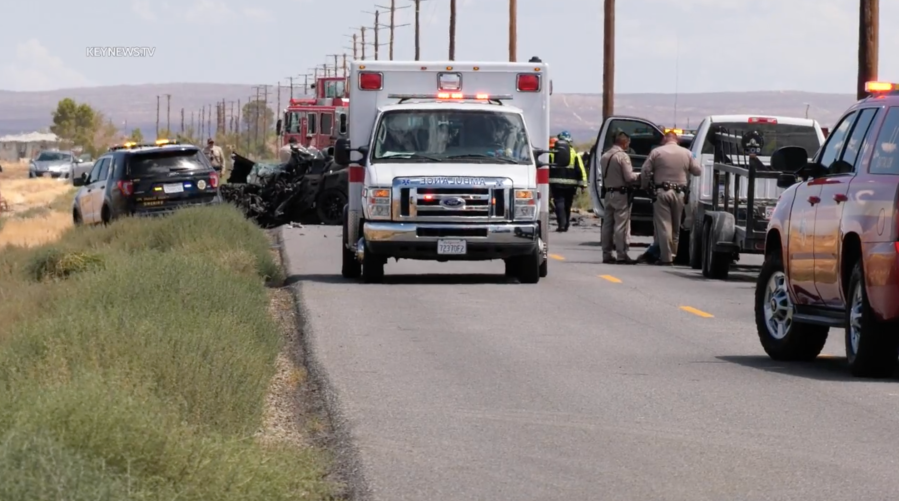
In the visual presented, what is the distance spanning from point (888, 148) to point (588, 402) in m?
2.68

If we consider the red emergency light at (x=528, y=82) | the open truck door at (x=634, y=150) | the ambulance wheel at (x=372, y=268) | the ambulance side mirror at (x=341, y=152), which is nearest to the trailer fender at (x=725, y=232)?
the red emergency light at (x=528, y=82)

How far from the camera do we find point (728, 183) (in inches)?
833

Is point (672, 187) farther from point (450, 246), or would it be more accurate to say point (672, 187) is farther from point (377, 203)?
point (377, 203)

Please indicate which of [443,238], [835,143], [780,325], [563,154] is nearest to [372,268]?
[443,238]

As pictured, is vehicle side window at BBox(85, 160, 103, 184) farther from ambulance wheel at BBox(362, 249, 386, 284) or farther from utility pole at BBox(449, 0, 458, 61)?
utility pole at BBox(449, 0, 458, 61)

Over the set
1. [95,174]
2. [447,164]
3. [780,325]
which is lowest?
[780,325]

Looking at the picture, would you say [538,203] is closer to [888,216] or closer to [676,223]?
[676,223]

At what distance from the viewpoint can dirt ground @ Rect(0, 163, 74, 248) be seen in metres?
38.3

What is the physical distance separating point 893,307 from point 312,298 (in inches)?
320

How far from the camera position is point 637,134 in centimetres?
2692

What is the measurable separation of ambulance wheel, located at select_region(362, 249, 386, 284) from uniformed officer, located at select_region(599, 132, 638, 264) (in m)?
5.53

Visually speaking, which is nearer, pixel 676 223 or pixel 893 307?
pixel 893 307

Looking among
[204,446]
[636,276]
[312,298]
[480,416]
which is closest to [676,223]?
[636,276]

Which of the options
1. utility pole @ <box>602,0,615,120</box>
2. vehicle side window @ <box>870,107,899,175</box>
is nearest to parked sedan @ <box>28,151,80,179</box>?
utility pole @ <box>602,0,615,120</box>
